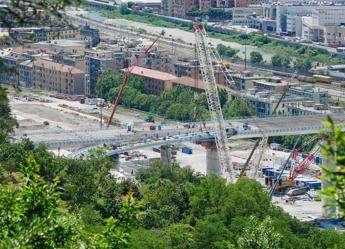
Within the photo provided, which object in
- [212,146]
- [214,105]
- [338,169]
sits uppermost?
[338,169]

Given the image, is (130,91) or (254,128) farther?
(130,91)

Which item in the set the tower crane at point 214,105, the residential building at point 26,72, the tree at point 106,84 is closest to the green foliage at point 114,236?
the tower crane at point 214,105

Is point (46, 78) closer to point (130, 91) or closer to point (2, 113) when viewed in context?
point (130, 91)

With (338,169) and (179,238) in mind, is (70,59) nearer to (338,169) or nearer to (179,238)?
(179,238)

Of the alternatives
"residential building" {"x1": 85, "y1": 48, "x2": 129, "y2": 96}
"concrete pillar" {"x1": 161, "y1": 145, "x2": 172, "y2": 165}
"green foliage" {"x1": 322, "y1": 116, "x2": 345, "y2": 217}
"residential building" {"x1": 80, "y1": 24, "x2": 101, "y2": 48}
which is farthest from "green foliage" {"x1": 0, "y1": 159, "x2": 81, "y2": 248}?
"residential building" {"x1": 80, "y1": 24, "x2": 101, "y2": 48}

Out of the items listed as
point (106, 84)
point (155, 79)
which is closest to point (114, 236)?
point (155, 79)

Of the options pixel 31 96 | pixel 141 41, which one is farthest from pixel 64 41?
pixel 31 96

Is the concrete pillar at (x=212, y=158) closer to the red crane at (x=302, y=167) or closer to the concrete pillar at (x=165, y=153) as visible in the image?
the concrete pillar at (x=165, y=153)
